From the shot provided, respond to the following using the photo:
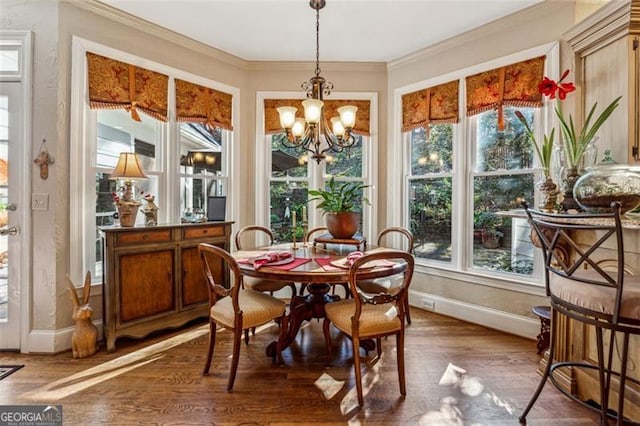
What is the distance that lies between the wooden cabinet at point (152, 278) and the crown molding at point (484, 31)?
9.07 feet

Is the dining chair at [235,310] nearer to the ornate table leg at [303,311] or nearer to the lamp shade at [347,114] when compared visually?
the ornate table leg at [303,311]

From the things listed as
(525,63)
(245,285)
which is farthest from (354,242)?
(525,63)

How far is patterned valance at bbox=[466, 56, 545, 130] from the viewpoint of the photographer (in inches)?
109

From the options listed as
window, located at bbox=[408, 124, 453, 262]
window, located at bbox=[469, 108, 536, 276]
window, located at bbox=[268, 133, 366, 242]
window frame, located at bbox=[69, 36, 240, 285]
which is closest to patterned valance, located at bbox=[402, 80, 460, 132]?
window, located at bbox=[408, 124, 453, 262]

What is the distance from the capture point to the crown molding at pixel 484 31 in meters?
2.71

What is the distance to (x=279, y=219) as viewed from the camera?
3.91m

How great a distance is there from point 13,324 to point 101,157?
4.89 feet

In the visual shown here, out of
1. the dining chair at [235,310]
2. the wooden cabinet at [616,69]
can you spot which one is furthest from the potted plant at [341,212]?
the wooden cabinet at [616,69]

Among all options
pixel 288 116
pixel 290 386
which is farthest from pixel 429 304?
pixel 288 116

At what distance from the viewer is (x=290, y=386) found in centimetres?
209

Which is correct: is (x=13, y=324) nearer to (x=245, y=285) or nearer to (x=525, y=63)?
(x=245, y=285)

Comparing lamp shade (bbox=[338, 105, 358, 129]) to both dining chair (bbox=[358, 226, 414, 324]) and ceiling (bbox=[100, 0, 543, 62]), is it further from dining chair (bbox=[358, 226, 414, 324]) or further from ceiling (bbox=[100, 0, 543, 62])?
dining chair (bbox=[358, 226, 414, 324])

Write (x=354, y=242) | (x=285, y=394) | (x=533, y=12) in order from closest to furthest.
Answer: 1. (x=285, y=394)
2. (x=354, y=242)
3. (x=533, y=12)

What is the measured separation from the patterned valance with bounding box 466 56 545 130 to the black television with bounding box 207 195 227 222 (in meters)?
2.67
